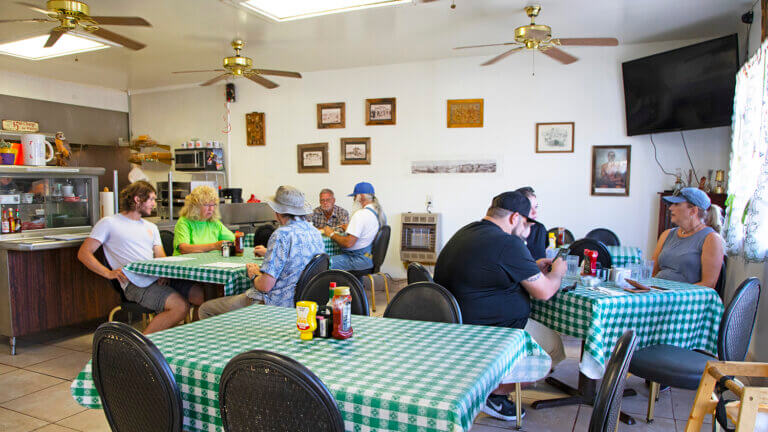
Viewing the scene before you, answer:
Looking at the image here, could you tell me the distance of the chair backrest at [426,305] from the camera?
2.24 m

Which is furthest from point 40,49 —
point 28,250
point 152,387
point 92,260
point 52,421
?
point 152,387

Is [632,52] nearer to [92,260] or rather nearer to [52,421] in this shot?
[92,260]

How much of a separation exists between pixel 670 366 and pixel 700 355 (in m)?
0.27

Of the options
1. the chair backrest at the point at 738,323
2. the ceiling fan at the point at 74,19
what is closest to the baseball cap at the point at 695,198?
the chair backrest at the point at 738,323

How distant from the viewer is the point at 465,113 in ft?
21.3

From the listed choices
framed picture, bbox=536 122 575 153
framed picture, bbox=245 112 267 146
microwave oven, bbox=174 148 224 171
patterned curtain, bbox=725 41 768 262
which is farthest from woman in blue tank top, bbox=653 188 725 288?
microwave oven, bbox=174 148 224 171

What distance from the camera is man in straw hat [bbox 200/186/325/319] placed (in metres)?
2.99

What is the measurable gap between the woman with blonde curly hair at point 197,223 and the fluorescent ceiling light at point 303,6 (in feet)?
5.28

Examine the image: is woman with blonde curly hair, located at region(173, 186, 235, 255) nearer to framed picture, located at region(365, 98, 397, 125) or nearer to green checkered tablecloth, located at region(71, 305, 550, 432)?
green checkered tablecloth, located at region(71, 305, 550, 432)

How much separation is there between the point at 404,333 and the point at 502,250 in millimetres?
763

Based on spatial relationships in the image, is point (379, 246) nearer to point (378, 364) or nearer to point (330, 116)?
point (330, 116)

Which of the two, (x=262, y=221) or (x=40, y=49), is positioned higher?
(x=40, y=49)

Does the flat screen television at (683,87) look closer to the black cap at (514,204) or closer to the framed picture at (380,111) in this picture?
the framed picture at (380,111)

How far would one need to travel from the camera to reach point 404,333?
198cm
